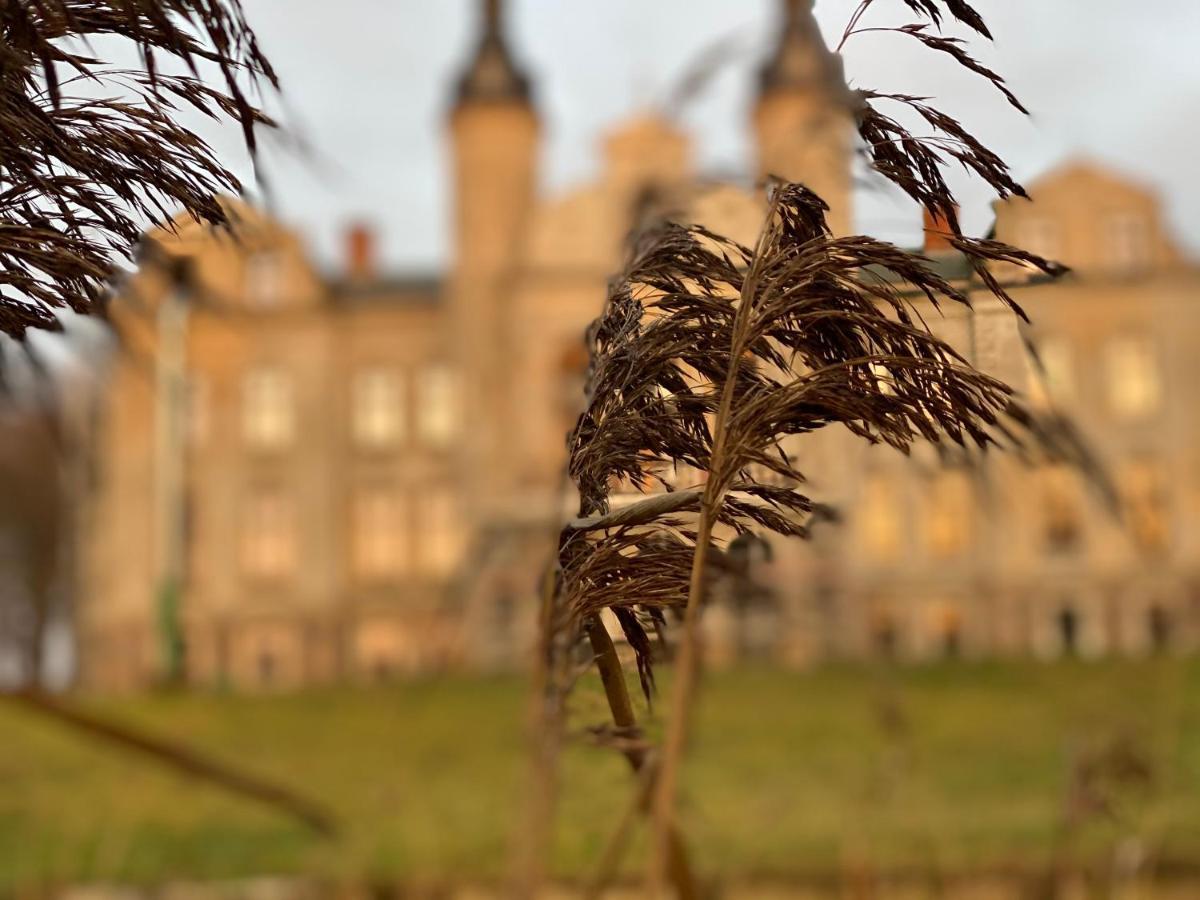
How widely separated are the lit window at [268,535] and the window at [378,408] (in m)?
2.87

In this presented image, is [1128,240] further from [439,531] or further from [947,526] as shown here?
[439,531]

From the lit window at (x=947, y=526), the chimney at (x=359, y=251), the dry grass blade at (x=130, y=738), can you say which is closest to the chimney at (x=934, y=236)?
the dry grass blade at (x=130, y=738)

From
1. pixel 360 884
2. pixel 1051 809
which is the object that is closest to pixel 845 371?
pixel 360 884

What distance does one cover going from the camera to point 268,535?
43.1 metres

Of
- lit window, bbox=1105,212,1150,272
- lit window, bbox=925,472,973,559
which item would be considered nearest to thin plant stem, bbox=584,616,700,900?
lit window, bbox=925,472,973,559

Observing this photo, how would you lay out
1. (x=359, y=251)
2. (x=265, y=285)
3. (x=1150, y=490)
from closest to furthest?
1. (x=1150, y=490)
2. (x=265, y=285)
3. (x=359, y=251)

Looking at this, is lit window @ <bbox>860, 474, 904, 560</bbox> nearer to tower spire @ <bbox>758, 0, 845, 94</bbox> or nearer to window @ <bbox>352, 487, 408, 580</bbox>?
window @ <bbox>352, 487, 408, 580</bbox>

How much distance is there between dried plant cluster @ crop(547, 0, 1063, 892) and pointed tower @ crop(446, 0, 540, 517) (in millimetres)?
37263

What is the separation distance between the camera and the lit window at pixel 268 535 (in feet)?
140

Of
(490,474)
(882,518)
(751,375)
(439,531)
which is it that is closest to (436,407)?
(439,531)

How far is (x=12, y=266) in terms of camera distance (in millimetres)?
1894

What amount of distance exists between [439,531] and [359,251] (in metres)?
9.87

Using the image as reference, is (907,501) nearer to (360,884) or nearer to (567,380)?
(567,380)

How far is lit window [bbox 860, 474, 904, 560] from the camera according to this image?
133 feet
